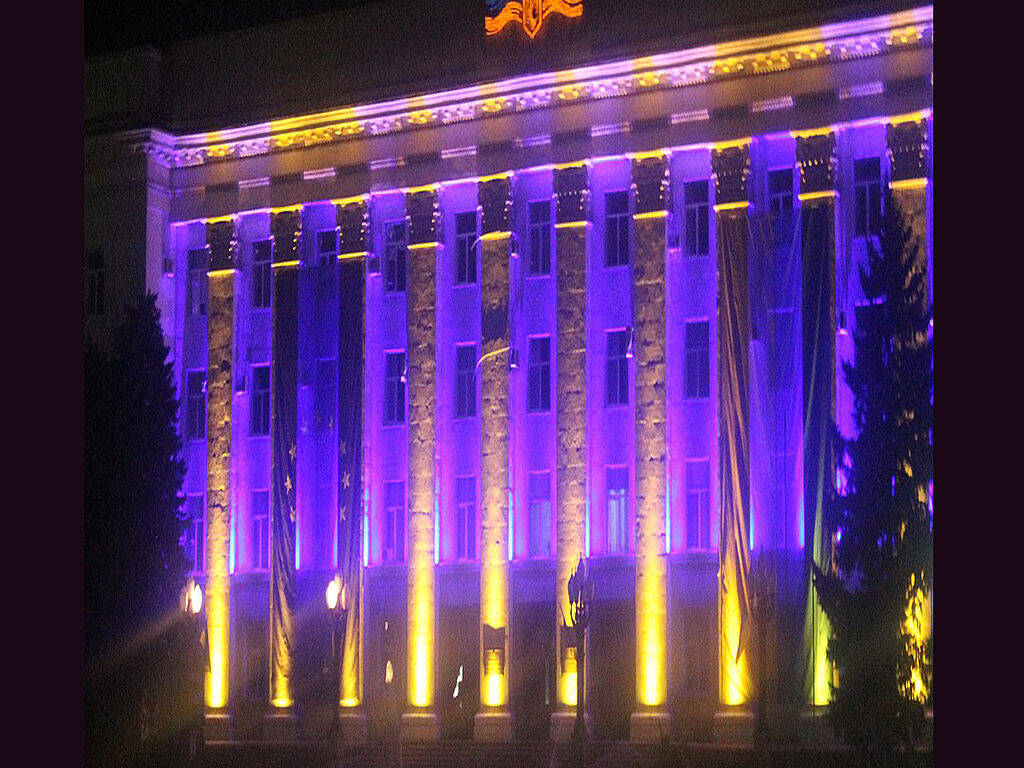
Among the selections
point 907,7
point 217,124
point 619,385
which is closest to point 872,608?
point 619,385

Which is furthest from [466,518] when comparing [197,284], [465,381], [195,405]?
[197,284]

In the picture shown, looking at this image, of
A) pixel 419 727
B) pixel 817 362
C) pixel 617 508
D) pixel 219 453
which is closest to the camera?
pixel 817 362

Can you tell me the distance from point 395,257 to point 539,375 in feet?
14.2

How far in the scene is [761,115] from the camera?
34.7 meters

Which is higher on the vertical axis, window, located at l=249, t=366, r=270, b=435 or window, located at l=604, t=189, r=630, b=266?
window, located at l=604, t=189, r=630, b=266

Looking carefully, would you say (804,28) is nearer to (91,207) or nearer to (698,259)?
(698,259)

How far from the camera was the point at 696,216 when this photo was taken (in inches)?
1410

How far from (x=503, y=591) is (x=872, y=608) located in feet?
29.7

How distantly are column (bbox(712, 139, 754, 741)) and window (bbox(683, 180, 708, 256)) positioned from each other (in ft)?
4.21

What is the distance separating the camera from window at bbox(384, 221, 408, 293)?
3825 cm

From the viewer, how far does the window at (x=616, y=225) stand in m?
36.3

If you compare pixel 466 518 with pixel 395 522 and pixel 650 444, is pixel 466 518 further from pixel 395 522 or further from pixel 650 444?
pixel 650 444

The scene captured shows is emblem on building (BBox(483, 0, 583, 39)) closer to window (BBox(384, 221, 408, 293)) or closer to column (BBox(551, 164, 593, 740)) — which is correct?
column (BBox(551, 164, 593, 740))

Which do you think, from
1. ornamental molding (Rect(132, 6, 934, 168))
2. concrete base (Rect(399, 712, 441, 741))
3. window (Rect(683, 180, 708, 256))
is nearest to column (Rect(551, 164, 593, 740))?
ornamental molding (Rect(132, 6, 934, 168))
